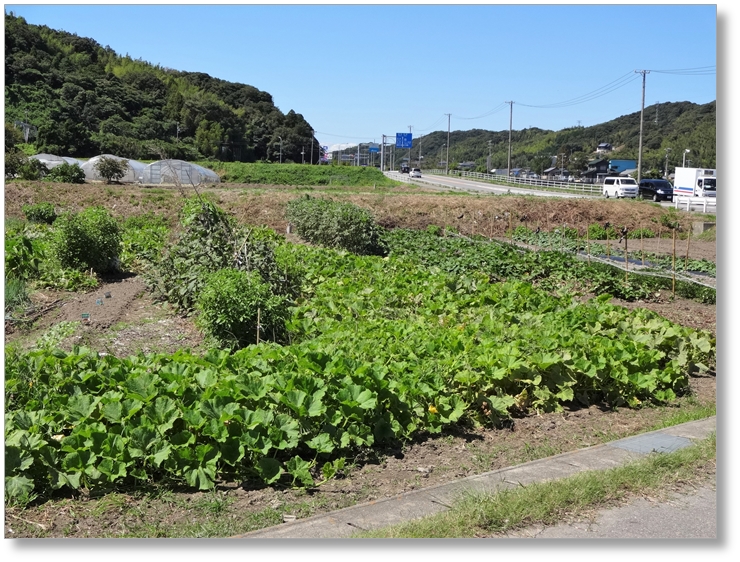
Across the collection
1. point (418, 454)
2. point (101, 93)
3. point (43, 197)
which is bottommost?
point (418, 454)

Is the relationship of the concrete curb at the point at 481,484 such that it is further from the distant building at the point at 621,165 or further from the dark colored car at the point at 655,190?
the distant building at the point at 621,165

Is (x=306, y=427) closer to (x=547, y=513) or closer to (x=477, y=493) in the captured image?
(x=477, y=493)

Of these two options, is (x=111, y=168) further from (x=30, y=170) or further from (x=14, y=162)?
(x=14, y=162)

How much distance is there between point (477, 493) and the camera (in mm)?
3971

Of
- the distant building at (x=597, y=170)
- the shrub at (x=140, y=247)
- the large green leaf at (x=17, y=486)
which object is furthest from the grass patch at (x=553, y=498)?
the distant building at (x=597, y=170)

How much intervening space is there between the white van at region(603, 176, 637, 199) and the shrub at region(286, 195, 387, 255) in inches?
962

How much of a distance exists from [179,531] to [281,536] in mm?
528

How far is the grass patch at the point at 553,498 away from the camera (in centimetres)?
351

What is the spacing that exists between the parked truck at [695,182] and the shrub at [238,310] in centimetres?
3236

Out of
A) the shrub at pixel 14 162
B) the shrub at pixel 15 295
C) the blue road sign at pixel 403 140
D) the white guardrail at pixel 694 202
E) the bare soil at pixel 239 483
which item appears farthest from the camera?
the blue road sign at pixel 403 140

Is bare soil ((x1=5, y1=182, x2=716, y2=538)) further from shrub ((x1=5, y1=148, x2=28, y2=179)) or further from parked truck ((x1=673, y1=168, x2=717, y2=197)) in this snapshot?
parked truck ((x1=673, y1=168, x2=717, y2=197))

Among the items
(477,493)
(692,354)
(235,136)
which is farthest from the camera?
(235,136)

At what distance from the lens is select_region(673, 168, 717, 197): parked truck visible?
36100 mm

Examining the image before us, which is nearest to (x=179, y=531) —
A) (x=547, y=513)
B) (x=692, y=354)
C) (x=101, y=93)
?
(x=547, y=513)
